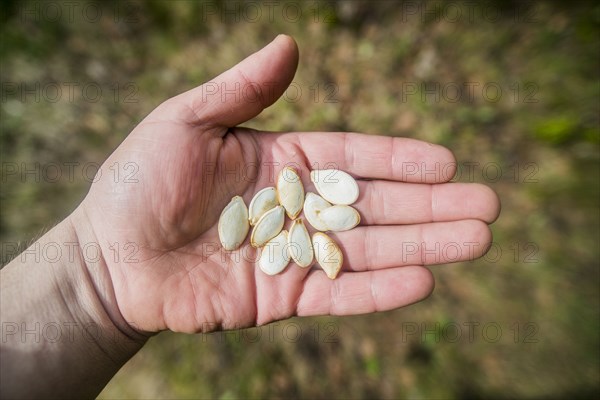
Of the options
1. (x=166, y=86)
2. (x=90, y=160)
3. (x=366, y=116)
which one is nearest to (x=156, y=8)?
(x=166, y=86)

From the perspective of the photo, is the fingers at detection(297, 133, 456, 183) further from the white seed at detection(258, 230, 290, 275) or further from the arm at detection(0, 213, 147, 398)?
the arm at detection(0, 213, 147, 398)

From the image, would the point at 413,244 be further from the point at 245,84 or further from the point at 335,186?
the point at 245,84

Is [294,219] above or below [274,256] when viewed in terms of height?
above

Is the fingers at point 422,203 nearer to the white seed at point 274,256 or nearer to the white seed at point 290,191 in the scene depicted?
the white seed at point 290,191

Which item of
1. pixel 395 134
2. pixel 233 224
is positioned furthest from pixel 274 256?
pixel 395 134

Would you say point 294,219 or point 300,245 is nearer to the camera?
point 300,245

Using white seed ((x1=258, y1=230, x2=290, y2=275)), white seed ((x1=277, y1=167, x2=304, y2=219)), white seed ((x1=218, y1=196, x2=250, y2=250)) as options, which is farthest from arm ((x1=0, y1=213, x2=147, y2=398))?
white seed ((x1=277, y1=167, x2=304, y2=219))
